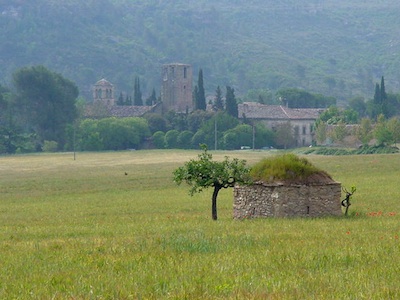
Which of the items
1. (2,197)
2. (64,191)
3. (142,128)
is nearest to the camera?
(2,197)

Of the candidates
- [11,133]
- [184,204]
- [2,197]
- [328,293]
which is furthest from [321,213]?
[11,133]

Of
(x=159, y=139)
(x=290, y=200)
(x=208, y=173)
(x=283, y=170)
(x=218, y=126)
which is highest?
(x=218, y=126)

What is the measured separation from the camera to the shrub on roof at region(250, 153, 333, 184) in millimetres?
37281

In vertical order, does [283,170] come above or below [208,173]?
above

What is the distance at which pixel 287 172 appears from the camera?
3753 cm

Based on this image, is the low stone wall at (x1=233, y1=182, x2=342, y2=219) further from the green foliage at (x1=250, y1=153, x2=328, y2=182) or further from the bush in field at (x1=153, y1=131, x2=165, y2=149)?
the bush in field at (x1=153, y1=131, x2=165, y2=149)

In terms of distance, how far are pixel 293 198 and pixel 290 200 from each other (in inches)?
5.1

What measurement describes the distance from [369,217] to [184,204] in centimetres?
1728

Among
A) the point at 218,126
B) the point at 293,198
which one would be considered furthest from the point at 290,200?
the point at 218,126

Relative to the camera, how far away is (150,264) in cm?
2138

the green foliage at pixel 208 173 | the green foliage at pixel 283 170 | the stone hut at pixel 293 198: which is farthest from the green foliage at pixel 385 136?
the stone hut at pixel 293 198

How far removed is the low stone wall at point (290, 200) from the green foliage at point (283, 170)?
344 millimetres

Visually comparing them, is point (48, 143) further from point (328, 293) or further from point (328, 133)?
point (328, 293)

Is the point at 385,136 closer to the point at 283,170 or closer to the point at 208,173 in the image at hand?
the point at 208,173
